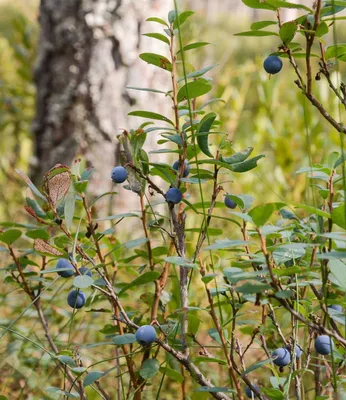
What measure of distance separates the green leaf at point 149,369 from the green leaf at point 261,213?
0.26m

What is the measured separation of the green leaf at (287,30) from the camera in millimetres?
638

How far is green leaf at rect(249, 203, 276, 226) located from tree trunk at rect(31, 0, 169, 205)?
1.63 meters

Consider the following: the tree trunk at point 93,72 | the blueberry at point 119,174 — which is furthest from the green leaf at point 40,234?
the tree trunk at point 93,72

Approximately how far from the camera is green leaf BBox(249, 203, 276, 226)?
0.50 meters

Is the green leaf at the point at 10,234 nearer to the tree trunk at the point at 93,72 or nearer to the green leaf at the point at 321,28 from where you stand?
the green leaf at the point at 321,28

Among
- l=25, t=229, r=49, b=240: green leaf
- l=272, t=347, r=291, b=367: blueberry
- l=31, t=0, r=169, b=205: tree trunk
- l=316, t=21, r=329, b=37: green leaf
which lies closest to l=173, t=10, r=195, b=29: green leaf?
l=316, t=21, r=329, b=37: green leaf

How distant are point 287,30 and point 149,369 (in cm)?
39

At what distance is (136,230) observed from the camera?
2.04 m

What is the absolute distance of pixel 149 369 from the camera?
2.26ft

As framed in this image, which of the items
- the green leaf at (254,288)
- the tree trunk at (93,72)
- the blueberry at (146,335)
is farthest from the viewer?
the tree trunk at (93,72)

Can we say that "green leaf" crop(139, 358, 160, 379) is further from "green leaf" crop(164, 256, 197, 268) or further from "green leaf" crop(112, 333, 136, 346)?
"green leaf" crop(164, 256, 197, 268)

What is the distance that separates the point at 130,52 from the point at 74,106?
0.27 meters

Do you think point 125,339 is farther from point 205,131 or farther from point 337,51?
point 337,51

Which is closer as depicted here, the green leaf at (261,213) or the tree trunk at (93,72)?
the green leaf at (261,213)
